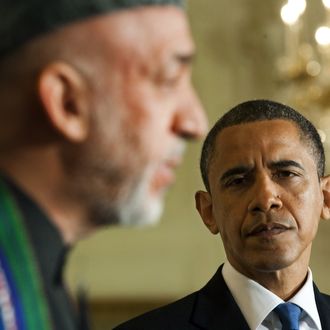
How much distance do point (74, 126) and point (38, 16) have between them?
8 centimetres

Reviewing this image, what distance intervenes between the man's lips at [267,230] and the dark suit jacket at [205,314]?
0.48 feet

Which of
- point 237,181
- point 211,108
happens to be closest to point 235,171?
point 237,181

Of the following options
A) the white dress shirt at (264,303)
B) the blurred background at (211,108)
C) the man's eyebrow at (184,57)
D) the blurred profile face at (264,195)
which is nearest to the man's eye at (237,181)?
the blurred profile face at (264,195)

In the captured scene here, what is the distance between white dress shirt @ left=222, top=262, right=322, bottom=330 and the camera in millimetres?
1401

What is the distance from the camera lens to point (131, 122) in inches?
26.9

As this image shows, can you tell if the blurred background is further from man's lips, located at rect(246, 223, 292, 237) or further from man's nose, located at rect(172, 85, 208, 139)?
man's nose, located at rect(172, 85, 208, 139)

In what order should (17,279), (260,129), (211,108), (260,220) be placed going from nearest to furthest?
(17,279) → (260,220) → (260,129) → (211,108)

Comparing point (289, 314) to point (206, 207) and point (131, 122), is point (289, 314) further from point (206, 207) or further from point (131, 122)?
point (131, 122)

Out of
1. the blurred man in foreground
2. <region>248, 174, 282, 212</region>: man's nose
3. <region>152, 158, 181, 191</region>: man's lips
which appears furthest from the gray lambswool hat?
<region>248, 174, 282, 212</region>: man's nose

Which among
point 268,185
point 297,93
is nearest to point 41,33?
point 268,185

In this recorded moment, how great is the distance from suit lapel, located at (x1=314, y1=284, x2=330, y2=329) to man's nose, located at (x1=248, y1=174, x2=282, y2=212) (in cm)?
18

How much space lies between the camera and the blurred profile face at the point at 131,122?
0.68 m

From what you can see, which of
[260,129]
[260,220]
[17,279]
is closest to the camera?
[17,279]

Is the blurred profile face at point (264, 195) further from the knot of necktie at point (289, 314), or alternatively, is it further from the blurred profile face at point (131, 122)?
the blurred profile face at point (131, 122)
